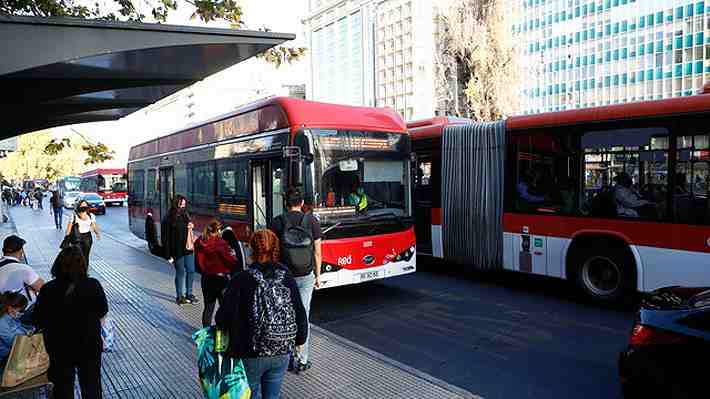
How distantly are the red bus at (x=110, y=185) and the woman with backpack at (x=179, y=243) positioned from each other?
38727 mm

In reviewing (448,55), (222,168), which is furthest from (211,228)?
(448,55)

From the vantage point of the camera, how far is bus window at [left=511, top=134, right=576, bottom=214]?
8.67m

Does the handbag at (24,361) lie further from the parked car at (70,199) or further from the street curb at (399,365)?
the parked car at (70,199)

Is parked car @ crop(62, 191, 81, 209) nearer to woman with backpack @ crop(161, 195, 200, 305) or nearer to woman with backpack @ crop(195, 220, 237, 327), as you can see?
woman with backpack @ crop(161, 195, 200, 305)

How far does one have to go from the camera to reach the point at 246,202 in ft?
30.8

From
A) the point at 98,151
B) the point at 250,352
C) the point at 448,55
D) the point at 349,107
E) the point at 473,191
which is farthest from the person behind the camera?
the point at 448,55

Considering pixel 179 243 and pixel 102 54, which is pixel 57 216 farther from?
pixel 102 54

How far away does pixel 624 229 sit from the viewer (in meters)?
7.91

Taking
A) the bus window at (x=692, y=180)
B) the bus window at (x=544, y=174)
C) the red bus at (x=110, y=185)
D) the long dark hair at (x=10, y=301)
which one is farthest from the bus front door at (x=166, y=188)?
the red bus at (x=110, y=185)

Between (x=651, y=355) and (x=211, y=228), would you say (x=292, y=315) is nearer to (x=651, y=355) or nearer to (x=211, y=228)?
(x=651, y=355)

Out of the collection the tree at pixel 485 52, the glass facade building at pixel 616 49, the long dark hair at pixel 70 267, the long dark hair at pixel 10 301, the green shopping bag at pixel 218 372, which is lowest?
the green shopping bag at pixel 218 372

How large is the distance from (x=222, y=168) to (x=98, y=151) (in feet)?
10.1

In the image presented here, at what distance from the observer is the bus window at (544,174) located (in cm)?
867

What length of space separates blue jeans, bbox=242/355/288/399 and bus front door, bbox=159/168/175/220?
10680 mm
